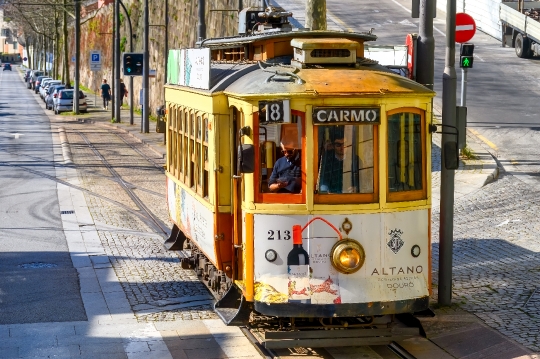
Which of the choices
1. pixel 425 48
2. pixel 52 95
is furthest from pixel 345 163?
pixel 52 95

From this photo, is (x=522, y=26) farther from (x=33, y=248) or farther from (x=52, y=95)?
(x=52, y=95)

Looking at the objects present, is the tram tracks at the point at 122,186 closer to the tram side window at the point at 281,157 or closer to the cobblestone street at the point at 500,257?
the cobblestone street at the point at 500,257

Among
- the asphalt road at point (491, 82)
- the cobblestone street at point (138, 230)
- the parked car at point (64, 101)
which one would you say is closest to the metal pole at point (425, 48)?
the asphalt road at point (491, 82)

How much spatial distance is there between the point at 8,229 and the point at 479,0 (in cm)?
3197

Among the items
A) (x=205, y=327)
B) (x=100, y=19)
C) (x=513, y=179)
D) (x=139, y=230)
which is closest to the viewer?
(x=205, y=327)

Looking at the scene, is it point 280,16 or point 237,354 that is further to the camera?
point 280,16

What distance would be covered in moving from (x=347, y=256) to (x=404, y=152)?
1111 mm

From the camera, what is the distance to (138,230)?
55.4 ft

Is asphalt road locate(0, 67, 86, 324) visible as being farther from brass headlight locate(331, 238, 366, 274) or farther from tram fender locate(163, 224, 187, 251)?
brass headlight locate(331, 238, 366, 274)

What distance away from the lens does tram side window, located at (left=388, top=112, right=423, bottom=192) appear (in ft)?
29.9

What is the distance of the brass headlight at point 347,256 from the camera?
893 cm

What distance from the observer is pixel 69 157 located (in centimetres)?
2866

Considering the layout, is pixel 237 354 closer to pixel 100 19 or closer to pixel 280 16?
pixel 280 16

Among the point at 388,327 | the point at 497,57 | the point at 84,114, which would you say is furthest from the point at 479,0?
the point at 388,327
